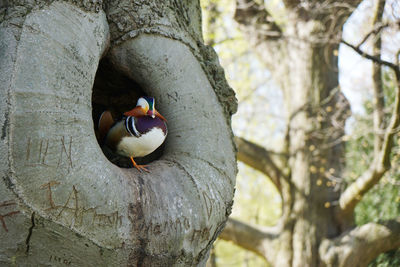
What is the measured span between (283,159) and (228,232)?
1154 mm

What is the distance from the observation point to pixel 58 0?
1949 mm

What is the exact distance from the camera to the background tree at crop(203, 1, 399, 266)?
5430 millimetres

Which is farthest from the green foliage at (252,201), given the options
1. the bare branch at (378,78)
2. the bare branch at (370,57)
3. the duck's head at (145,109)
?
the duck's head at (145,109)

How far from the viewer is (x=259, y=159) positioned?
19.5 feet

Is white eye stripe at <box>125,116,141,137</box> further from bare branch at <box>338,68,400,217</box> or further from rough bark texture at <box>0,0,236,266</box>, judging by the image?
bare branch at <box>338,68,400,217</box>

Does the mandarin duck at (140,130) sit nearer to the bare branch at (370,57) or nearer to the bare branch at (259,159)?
the bare branch at (370,57)

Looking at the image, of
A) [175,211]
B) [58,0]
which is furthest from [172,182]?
[58,0]

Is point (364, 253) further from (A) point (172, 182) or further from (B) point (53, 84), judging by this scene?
(B) point (53, 84)

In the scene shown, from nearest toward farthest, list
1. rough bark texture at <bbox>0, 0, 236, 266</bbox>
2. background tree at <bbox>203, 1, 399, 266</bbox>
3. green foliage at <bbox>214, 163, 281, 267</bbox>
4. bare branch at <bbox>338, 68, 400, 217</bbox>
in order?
rough bark texture at <bbox>0, 0, 236, 266</bbox>, bare branch at <bbox>338, 68, 400, 217</bbox>, background tree at <bbox>203, 1, 399, 266</bbox>, green foliage at <bbox>214, 163, 281, 267</bbox>

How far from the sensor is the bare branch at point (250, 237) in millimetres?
5676

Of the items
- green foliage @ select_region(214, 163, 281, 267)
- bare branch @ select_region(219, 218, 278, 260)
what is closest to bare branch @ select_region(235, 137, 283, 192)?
bare branch @ select_region(219, 218, 278, 260)

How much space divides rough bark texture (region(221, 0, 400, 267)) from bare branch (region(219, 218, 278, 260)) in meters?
0.01

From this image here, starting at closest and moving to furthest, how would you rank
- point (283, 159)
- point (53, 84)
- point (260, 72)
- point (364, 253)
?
point (53, 84)
point (364, 253)
point (283, 159)
point (260, 72)

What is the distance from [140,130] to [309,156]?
3.96 metres
